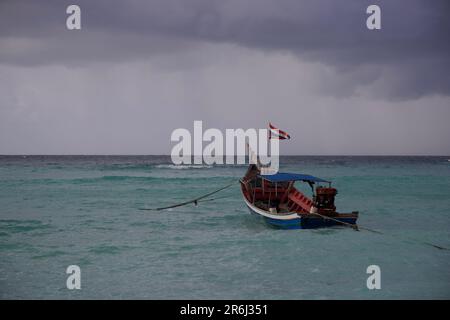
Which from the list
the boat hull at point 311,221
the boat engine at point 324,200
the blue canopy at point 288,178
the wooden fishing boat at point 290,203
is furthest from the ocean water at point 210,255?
the blue canopy at point 288,178

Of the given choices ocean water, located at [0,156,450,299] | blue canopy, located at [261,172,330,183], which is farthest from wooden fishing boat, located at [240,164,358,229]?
ocean water, located at [0,156,450,299]

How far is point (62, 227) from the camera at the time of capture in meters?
17.3

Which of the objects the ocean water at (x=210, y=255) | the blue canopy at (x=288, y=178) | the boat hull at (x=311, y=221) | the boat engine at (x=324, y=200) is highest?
the blue canopy at (x=288, y=178)

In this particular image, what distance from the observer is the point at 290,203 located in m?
19.8

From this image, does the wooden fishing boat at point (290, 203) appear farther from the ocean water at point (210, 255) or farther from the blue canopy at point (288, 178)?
the ocean water at point (210, 255)

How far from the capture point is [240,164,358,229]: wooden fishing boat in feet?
48.9

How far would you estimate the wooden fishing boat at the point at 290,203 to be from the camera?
48.9ft

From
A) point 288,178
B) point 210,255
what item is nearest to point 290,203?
point 288,178

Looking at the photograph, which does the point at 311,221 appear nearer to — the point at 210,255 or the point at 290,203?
the point at 210,255

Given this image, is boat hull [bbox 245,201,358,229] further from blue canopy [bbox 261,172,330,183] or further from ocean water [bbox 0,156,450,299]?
blue canopy [bbox 261,172,330,183]

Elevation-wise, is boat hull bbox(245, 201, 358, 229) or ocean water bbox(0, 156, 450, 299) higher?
boat hull bbox(245, 201, 358, 229)
